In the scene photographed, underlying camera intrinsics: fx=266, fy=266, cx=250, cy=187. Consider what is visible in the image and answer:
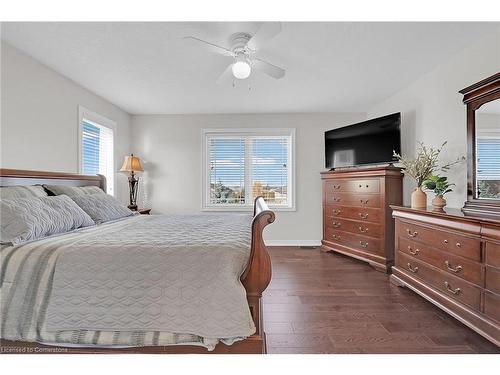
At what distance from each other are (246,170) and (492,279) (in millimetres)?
3705

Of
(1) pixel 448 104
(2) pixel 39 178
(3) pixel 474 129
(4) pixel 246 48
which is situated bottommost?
(2) pixel 39 178

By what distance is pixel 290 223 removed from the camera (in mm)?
4863

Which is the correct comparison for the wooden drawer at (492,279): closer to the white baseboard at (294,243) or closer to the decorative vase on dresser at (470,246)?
the decorative vase on dresser at (470,246)

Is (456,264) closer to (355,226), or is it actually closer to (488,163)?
(488,163)

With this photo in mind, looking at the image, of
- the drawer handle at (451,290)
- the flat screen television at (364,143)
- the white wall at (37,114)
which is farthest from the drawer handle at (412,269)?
the white wall at (37,114)

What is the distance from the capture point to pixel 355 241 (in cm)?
381

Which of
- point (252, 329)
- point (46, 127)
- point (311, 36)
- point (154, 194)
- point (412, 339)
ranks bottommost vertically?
point (412, 339)

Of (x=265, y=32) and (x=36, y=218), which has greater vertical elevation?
(x=265, y=32)

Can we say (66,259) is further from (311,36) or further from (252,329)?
(311,36)

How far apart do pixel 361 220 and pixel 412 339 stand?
2.00 meters

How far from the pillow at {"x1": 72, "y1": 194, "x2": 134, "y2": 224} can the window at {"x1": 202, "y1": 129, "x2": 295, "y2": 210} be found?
2.15m

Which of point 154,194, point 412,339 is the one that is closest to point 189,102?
point 154,194

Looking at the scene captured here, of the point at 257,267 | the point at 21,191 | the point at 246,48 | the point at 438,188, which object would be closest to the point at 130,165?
the point at 21,191

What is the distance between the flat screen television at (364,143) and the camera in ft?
11.7
